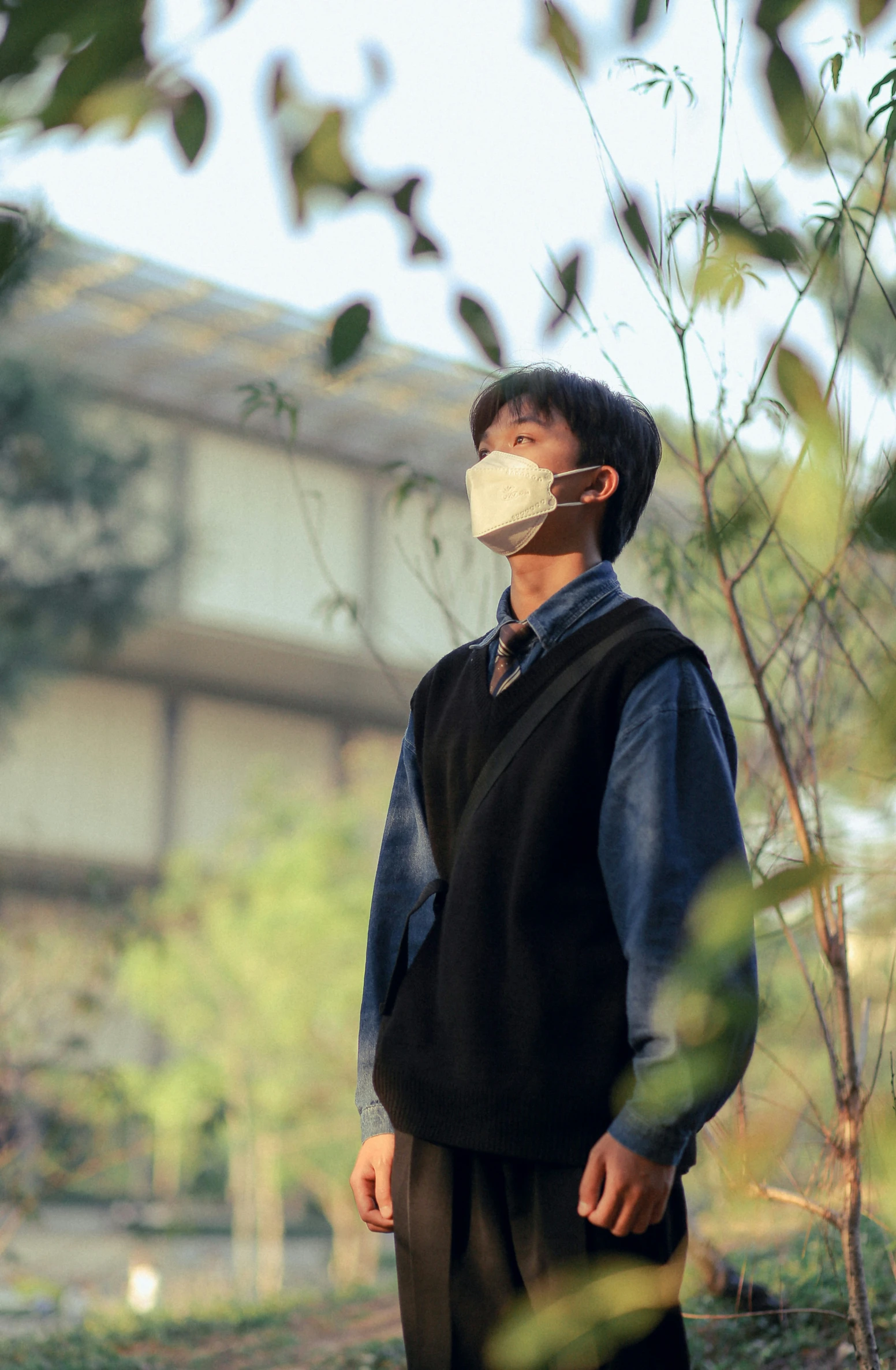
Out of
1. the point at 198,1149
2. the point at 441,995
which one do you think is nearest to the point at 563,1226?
the point at 441,995

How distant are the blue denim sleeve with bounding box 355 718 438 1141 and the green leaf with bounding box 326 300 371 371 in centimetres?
79

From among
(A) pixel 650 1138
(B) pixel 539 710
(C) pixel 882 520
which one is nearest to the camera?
(C) pixel 882 520

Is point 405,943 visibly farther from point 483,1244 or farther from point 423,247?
point 423,247

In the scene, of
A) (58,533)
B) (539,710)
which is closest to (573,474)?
(539,710)

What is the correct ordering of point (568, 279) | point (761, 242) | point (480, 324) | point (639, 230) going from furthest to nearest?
point (639, 230), point (568, 279), point (480, 324), point (761, 242)

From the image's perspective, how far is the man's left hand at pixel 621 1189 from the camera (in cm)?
143

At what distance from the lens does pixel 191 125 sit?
1000 mm

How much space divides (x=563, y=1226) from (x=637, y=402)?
1.02 m

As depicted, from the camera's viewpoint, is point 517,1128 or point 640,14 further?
point 517,1128

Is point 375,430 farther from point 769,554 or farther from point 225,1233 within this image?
point 769,554

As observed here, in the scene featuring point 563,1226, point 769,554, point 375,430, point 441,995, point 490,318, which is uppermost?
point 375,430

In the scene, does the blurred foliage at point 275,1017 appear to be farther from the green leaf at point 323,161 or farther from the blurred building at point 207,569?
the green leaf at point 323,161

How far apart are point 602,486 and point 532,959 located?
2.09 ft

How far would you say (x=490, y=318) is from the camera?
1.55 meters
